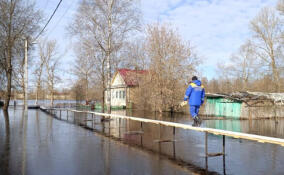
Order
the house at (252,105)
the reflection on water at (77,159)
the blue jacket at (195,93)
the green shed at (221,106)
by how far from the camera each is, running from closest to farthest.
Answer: the reflection on water at (77,159) → the blue jacket at (195,93) → the house at (252,105) → the green shed at (221,106)

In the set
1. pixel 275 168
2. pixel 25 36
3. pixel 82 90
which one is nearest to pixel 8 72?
pixel 25 36

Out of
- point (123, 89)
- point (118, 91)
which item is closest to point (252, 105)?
point (123, 89)

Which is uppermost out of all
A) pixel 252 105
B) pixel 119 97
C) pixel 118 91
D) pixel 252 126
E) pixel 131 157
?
pixel 118 91

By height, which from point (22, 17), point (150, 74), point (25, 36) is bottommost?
point (150, 74)

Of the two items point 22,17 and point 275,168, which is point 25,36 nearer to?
point 22,17

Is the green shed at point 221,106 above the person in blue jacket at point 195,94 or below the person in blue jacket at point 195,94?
below

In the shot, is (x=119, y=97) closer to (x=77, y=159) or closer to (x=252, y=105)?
(x=252, y=105)

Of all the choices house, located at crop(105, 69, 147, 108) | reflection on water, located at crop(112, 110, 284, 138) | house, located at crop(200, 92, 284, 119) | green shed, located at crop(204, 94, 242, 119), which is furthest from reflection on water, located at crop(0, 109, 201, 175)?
house, located at crop(105, 69, 147, 108)

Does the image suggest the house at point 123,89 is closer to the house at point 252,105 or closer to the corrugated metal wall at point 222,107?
the corrugated metal wall at point 222,107

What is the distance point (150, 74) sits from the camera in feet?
88.5

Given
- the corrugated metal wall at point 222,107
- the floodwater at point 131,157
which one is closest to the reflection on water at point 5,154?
the floodwater at point 131,157

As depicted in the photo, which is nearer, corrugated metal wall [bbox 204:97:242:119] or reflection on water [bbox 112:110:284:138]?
reflection on water [bbox 112:110:284:138]

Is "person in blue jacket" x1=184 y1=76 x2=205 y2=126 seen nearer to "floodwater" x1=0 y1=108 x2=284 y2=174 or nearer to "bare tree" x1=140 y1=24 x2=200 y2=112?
"floodwater" x1=0 y1=108 x2=284 y2=174

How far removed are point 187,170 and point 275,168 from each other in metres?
2.07
